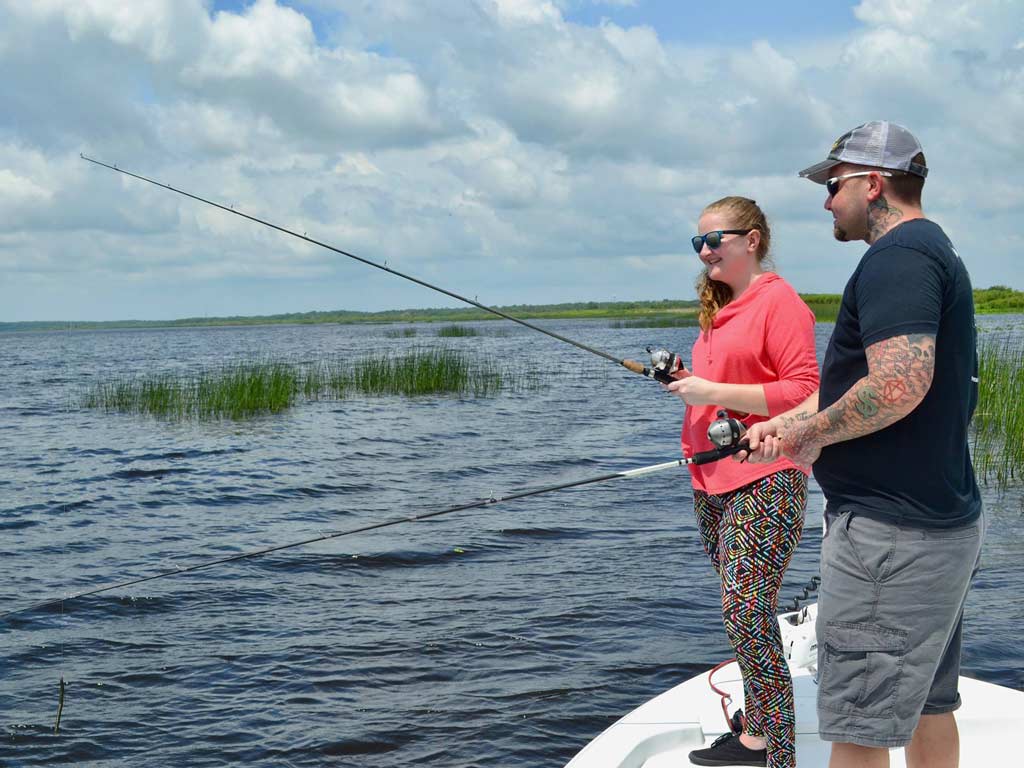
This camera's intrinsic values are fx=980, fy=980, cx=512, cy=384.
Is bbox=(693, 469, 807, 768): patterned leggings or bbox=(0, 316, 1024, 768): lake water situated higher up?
bbox=(693, 469, 807, 768): patterned leggings

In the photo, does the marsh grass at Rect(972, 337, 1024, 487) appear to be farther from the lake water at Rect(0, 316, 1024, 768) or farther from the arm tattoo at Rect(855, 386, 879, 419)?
the arm tattoo at Rect(855, 386, 879, 419)

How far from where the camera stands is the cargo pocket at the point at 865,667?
7.95 feet

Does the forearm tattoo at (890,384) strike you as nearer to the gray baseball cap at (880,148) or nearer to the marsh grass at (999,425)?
the gray baseball cap at (880,148)

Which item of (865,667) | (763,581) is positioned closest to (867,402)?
(865,667)

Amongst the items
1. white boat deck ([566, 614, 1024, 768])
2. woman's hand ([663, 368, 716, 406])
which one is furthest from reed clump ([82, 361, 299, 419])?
woman's hand ([663, 368, 716, 406])

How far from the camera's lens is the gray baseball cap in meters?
2.48

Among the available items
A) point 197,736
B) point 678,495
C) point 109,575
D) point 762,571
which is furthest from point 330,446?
point 762,571

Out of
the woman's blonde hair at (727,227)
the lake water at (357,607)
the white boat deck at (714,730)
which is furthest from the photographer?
the lake water at (357,607)

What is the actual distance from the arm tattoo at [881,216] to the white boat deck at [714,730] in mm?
1980

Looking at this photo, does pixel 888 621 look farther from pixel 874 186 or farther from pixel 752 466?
pixel 874 186

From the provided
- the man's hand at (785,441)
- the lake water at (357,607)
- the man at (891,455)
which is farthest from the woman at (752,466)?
the lake water at (357,607)

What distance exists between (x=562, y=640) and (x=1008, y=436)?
7.74 metres

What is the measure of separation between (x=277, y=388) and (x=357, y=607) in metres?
14.0

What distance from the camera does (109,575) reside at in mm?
8742
